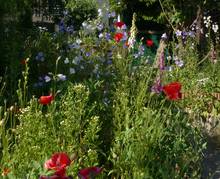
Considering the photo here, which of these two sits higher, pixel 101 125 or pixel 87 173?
pixel 87 173

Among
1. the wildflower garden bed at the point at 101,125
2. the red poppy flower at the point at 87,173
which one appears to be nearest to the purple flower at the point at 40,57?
the wildflower garden bed at the point at 101,125

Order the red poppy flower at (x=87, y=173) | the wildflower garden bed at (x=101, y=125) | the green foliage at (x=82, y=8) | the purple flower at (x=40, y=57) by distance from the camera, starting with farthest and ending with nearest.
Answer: the green foliage at (x=82, y=8), the purple flower at (x=40, y=57), the wildflower garden bed at (x=101, y=125), the red poppy flower at (x=87, y=173)

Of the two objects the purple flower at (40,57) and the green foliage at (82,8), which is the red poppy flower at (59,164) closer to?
the purple flower at (40,57)

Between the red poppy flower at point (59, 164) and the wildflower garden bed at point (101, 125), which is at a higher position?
the red poppy flower at point (59, 164)

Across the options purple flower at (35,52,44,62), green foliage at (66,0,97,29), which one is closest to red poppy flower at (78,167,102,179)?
purple flower at (35,52,44,62)

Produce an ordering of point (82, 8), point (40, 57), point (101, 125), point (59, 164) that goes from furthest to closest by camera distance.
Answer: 1. point (82, 8)
2. point (40, 57)
3. point (101, 125)
4. point (59, 164)

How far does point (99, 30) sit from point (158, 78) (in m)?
1.87

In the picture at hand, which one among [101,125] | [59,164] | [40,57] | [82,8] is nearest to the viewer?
[59,164]

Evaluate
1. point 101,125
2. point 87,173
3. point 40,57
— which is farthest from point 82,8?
point 87,173

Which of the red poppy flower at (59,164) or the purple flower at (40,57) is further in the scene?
the purple flower at (40,57)

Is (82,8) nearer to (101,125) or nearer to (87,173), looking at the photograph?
(101,125)

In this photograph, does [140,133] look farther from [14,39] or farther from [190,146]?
[14,39]

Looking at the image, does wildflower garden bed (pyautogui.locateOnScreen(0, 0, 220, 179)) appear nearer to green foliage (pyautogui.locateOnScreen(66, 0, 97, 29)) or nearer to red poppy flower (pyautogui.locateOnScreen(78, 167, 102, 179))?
red poppy flower (pyautogui.locateOnScreen(78, 167, 102, 179))

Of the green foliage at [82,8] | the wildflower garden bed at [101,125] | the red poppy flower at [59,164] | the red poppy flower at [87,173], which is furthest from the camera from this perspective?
the green foliage at [82,8]
